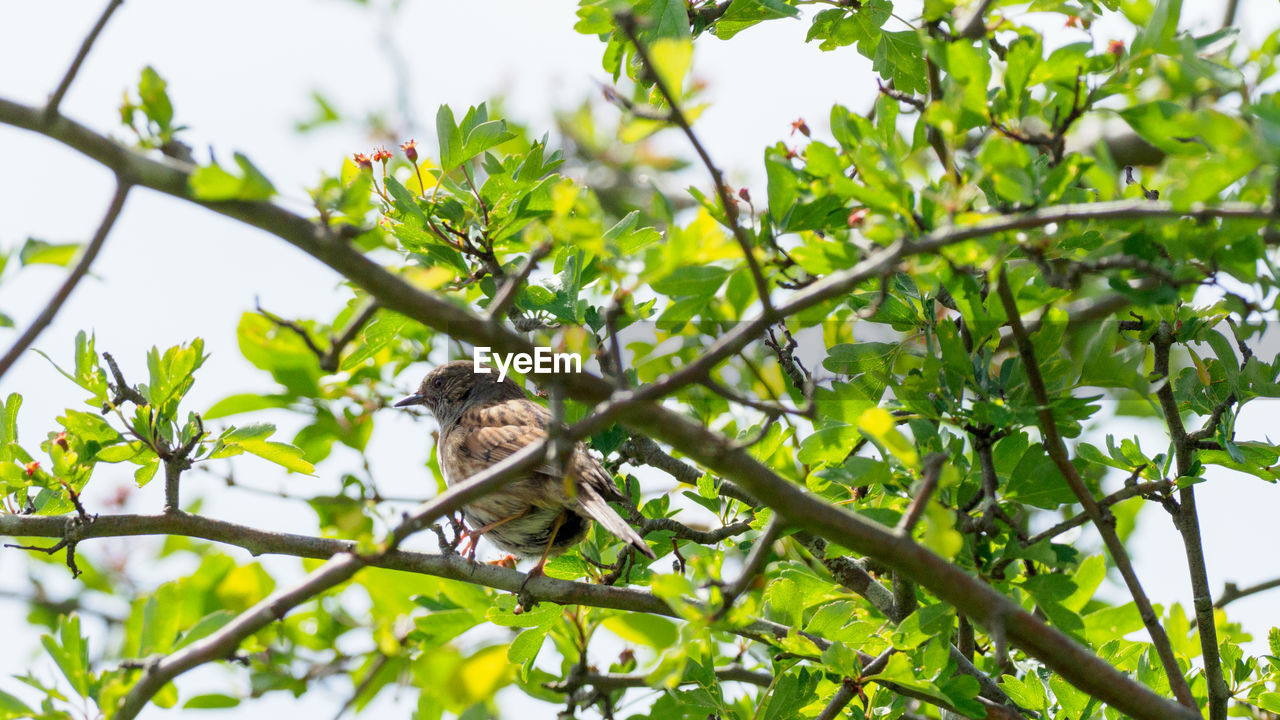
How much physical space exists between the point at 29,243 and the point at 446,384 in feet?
13.2

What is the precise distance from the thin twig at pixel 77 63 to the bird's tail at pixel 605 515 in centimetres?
233

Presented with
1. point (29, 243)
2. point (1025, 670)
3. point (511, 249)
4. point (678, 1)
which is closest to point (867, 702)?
point (1025, 670)

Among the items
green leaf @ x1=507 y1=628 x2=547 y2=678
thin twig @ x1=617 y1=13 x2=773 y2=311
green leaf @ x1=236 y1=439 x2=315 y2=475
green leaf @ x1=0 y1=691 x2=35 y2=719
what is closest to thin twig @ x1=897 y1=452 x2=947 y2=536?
thin twig @ x1=617 y1=13 x2=773 y2=311

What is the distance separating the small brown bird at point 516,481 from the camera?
461 centimetres

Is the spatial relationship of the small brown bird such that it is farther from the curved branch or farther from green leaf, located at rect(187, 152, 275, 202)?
green leaf, located at rect(187, 152, 275, 202)

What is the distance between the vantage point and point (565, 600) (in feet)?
12.6

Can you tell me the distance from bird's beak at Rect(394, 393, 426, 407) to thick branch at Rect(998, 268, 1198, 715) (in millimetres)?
3748

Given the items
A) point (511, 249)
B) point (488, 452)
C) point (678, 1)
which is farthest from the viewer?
point (488, 452)

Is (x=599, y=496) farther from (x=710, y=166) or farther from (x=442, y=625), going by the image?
(x=710, y=166)

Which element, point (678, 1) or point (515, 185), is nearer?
point (678, 1)

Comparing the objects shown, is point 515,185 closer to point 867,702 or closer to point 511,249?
point 511,249

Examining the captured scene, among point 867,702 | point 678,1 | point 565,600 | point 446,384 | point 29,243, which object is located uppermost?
point 446,384

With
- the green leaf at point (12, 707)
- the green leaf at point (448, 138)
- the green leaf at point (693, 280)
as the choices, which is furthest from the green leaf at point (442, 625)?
the green leaf at point (693, 280)

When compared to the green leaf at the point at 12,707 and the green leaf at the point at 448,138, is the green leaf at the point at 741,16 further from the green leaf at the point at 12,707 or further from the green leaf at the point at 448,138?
the green leaf at the point at 12,707
